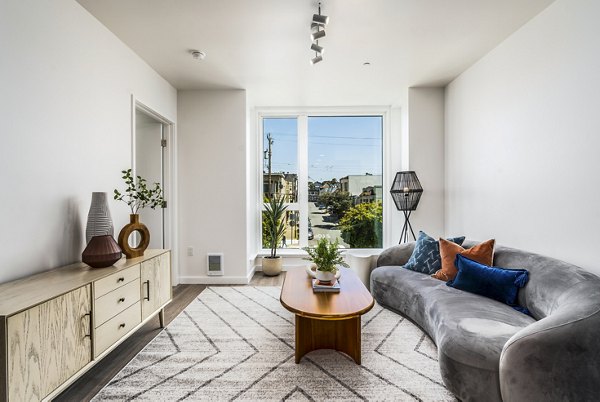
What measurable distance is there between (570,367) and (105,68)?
149 inches

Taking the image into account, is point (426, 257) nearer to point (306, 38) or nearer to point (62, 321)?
point (306, 38)

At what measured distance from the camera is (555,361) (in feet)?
4.36

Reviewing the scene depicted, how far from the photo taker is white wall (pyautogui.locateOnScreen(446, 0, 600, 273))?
6.53ft

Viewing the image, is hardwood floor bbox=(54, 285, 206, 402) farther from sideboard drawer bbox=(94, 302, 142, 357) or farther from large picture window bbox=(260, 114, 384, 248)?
large picture window bbox=(260, 114, 384, 248)

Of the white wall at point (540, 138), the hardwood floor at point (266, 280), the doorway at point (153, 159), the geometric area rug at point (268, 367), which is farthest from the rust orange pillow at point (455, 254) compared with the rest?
the doorway at point (153, 159)

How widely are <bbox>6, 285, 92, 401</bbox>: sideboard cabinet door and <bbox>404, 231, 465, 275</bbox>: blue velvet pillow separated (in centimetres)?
290

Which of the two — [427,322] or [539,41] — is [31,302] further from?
[539,41]

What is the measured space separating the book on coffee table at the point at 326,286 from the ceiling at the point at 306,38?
224cm

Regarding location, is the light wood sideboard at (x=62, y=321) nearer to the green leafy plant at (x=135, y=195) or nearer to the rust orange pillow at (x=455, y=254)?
the green leafy plant at (x=135, y=195)

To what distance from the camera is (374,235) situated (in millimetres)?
4840

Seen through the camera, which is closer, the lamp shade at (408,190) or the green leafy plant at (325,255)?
the green leafy plant at (325,255)

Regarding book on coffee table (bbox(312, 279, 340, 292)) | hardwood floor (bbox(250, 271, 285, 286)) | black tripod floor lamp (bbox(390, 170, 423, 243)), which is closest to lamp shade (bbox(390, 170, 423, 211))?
black tripod floor lamp (bbox(390, 170, 423, 243))

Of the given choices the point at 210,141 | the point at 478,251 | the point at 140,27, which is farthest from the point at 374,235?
the point at 140,27

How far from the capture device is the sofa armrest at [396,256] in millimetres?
3410
